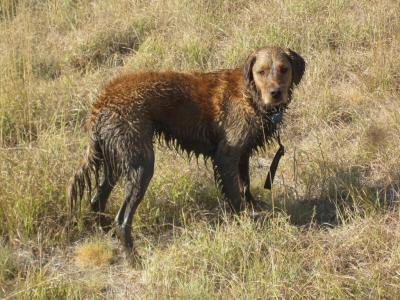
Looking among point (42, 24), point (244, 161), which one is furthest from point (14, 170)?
point (42, 24)

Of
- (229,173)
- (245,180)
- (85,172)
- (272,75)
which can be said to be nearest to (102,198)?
(85,172)

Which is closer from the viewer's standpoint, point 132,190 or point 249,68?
point 132,190

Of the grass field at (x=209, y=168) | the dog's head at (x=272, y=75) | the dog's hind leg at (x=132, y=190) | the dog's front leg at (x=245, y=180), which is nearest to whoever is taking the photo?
the grass field at (x=209, y=168)

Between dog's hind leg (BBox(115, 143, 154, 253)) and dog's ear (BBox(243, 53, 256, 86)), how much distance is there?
957 millimetres

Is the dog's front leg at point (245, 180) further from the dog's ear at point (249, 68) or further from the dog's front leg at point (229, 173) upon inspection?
the dog's ear at point (249, 68)

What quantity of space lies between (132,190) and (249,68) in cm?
131

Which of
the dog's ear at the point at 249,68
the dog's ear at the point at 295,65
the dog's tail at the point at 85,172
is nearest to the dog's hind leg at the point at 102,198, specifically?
the dog's tail at the point at 85,172

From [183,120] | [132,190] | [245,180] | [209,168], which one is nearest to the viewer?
[132,190]

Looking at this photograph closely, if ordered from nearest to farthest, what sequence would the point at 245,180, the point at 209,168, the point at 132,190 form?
the point at 132,190 → the point at 245,180 → the point at 209,168

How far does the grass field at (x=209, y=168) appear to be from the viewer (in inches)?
170

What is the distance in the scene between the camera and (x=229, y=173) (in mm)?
5105

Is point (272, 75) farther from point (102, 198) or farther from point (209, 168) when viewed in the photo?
point (102, 198)

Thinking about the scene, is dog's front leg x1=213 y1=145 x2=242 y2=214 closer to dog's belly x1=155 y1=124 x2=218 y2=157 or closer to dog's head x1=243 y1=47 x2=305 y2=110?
dog's belly x1=155 y1=124 x2=218 y2=157

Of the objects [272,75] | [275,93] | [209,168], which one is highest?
[272,75]
